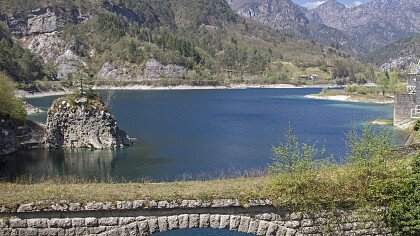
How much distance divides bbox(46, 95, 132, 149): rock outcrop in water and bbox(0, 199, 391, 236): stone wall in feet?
147

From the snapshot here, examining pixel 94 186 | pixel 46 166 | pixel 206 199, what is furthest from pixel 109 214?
pixel 46 166

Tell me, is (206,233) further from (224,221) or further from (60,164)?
(60,164)

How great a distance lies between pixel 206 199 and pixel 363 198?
5469 millimetres

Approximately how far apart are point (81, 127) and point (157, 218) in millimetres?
47088

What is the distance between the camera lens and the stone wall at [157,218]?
14773mm

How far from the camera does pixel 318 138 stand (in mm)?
65875

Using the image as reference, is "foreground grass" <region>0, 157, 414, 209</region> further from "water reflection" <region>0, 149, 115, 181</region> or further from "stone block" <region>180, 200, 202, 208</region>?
"water reflection" <region>0, 149, 115, 181</region>

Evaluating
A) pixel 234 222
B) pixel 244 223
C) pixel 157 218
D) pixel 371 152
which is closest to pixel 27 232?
pixel 157 218

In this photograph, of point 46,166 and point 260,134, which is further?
point 260,134

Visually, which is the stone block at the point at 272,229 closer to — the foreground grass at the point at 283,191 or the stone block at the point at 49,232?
the foreground grass at the point at 283,191

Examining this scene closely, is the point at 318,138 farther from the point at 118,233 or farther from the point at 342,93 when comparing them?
the point at 342,93

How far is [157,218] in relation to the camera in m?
15.0

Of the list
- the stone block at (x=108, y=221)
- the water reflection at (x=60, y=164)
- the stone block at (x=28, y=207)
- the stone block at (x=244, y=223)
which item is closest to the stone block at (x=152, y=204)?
the stone block at (x=108, y=221)

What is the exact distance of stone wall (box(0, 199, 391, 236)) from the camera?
14.8m
